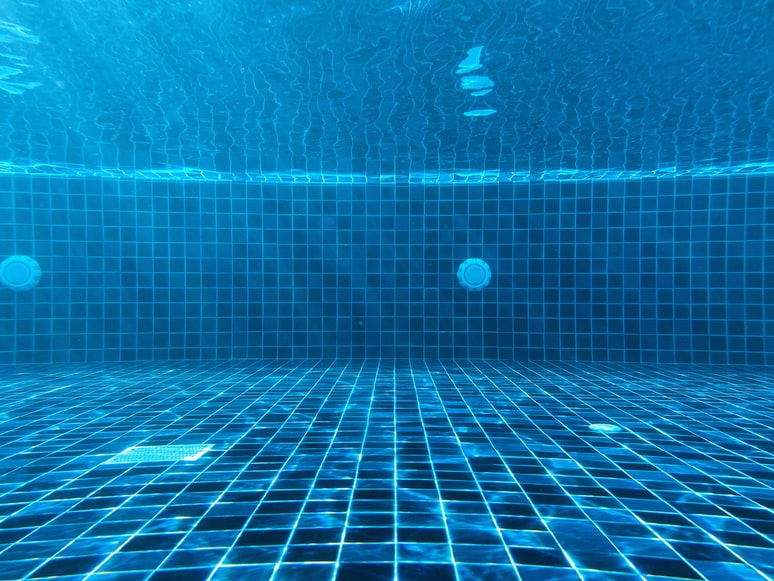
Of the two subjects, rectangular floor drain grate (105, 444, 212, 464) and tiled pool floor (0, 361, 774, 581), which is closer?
tiled pool floor (0, 361, 774, 581)

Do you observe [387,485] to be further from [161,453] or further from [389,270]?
[389,270]

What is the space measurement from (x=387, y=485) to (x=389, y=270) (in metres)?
4.60

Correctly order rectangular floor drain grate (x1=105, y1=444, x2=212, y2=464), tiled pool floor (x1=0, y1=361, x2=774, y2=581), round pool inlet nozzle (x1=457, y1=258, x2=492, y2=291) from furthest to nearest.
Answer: round pool inlet nozzle (x1=457, y1=258, x2=492, y2=291), rectangular floor drain grate (x1=105, y1=444, x2=212, y2=464), tiled pool floor (x1=0, y1=361, x2=774, y2=581)

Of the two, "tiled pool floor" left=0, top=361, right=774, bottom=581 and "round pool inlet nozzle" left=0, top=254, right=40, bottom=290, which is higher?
"round pool inlet nozzle" left=0, top=254, right=40, bottom=290

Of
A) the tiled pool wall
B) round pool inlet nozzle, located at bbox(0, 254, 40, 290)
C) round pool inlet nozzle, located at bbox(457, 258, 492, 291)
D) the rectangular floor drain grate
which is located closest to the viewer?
the rectangular floor drain grate

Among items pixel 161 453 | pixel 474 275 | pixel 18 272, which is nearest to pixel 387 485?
pixel 161 453

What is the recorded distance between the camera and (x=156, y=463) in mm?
2744

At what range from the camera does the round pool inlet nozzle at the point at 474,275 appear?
259 inches

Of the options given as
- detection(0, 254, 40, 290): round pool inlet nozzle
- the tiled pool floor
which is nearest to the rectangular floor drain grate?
the tiled pool floor

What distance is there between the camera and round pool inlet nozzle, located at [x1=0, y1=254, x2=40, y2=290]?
6.07m

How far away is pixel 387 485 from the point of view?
7.99ft

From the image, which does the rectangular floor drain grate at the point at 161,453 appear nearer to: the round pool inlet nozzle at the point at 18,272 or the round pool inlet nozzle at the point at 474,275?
the round pool inlet nozzle at the point at 474,275

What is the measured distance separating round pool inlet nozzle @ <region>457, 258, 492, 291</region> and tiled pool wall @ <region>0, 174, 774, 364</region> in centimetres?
22

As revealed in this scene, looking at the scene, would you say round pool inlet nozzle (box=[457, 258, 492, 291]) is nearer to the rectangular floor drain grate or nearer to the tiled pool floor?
the tiled pool floor
